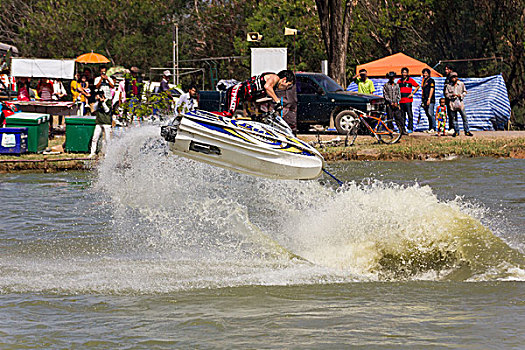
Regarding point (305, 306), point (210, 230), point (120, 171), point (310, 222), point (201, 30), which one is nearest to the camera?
point (305, 306)

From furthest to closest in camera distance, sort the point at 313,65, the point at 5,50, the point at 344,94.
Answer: the point at 313,65, the point at 5,50, the point at 344,94

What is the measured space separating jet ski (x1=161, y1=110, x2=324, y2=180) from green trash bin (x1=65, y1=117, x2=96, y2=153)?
932 centimetres

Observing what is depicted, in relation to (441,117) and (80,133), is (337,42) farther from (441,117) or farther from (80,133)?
(80,133)

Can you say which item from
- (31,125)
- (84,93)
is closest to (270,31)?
(84,93)

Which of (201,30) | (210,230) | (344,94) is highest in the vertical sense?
(201,30)

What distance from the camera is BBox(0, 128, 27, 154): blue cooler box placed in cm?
1934

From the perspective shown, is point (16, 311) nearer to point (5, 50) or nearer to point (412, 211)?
point (412, 211)

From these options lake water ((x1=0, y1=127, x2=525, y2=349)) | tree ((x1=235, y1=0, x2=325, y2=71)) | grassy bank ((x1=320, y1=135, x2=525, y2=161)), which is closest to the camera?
lake water ((x1=0, y1=127, x2=525, y2=349))

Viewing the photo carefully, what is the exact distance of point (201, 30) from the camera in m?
50.1

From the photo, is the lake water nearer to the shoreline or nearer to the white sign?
the shoreline

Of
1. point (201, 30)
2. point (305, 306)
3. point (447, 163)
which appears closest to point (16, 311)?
point (305, 306)

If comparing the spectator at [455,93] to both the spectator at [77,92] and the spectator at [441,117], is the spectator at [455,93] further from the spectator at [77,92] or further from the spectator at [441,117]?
the spectator at [77,92]

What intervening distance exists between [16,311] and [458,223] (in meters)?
5.01

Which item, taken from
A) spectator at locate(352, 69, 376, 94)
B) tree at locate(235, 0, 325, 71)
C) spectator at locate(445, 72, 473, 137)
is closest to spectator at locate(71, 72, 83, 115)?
spectator at locate(352, 69, 376, 94)
